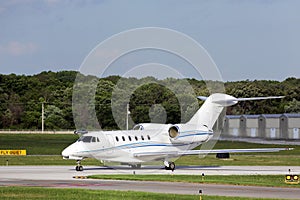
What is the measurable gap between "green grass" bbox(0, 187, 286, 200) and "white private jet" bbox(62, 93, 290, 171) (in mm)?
14944

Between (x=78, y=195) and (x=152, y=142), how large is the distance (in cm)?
2059

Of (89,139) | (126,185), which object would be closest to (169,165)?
(89,139)

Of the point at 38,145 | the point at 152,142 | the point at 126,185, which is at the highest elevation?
the point at 38,145

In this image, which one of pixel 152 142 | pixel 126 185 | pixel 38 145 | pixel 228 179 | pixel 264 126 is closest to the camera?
pixel 126 185

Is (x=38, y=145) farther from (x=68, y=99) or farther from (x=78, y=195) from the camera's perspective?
(x=78, y=195)

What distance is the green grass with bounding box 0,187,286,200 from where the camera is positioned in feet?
95.5

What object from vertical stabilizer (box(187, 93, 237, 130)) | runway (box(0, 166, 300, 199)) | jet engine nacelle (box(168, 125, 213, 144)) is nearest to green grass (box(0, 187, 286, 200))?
runway (box(0, 166, 300, 199))

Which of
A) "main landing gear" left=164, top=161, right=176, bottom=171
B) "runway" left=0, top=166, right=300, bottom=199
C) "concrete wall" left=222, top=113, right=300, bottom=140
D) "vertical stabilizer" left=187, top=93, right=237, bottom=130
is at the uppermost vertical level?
"concrete wall" left=222, top=113, right=300, bottom=140

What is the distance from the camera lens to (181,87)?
203 ft

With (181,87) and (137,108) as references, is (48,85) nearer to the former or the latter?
(137,108)

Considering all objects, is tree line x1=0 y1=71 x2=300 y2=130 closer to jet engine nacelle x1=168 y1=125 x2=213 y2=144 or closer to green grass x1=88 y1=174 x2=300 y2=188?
jet engine nacelle x1=168 y1=125 x2=213 y2=144

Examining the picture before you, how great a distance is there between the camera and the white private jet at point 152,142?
4769cm

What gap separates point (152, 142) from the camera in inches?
1983

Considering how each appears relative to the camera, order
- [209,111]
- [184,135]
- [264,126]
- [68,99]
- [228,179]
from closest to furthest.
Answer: [228,179] → [184,135] → [209,111] → [264,126] → [68,99]
